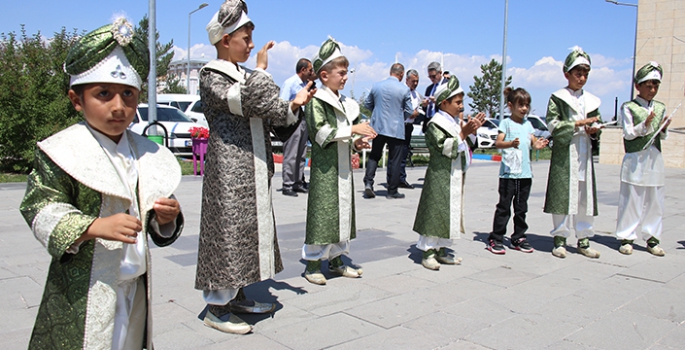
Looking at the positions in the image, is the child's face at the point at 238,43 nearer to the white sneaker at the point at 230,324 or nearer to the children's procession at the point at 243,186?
the children's procession at the point at 243,186

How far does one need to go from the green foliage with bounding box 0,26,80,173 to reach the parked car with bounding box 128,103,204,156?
2.85 meters

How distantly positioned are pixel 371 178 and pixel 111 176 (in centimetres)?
709

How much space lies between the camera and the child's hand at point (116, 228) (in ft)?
6.02

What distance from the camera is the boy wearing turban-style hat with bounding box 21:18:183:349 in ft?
6.22

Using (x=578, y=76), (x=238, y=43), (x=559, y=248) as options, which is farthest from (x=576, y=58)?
(x=238, y=43)

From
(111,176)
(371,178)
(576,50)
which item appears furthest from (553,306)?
(371,178)

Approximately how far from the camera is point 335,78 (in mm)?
4465

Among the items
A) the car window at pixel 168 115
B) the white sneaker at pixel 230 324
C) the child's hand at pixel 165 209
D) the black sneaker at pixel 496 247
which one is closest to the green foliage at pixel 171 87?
the car window at pixel 168 115

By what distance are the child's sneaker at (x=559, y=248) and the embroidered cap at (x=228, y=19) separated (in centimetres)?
377

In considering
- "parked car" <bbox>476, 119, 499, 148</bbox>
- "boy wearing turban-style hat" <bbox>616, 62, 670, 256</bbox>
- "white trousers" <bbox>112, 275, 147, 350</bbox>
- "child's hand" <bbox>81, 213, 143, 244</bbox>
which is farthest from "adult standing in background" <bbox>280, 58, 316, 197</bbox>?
"parked car" <bbox>476, 119, 499, 148</bbox>

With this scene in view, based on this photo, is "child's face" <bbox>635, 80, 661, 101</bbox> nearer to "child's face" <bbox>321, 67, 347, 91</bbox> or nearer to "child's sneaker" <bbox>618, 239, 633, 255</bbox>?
"child's sneaker" <bbox>618, 239, 633, 255</bbox>

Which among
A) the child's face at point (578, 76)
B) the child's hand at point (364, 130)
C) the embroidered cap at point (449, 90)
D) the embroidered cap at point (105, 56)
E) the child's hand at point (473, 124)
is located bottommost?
the child's hand at point (364, 130)

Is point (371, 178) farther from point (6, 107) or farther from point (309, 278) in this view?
point (6, 107)

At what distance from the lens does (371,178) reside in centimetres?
896
